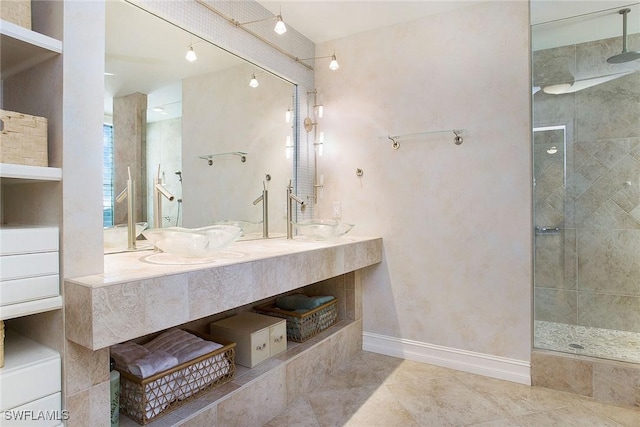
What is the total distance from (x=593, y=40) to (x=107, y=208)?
9.47 ft

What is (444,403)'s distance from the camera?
203 centimetres

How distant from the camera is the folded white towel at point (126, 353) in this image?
1531 millimetres

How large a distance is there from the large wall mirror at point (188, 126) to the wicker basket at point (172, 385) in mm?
722

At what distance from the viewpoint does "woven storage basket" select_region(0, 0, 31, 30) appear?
1.08 metres

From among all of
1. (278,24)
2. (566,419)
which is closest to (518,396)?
(566,419)

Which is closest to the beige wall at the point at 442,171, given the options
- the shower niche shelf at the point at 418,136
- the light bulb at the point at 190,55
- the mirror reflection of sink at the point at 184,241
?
the shower niche shelf at the point at 418,136

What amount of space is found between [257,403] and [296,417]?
25 cm

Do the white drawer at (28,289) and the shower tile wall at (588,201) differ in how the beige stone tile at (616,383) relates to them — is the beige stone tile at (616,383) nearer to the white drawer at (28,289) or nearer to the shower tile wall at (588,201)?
the shower tile wall at (588,201)

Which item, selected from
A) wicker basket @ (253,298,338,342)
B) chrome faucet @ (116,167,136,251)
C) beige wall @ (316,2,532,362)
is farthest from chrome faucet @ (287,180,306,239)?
chrome faucet @ (116,167,136,251)

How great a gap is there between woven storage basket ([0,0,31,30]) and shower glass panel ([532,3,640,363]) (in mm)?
2489

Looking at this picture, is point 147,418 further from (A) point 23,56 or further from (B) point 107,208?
(A) point 23,56

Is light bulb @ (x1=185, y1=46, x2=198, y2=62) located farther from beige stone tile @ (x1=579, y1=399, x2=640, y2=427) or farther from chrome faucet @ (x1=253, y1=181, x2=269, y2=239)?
beige stone tile @ (x1=579, y1=399, x2=640, y2=427)

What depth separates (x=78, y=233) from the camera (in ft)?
3.93

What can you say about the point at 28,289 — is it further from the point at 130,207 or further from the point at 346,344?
the point at 346,344
